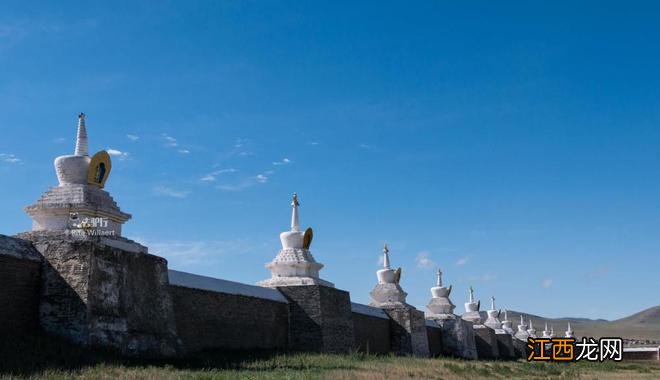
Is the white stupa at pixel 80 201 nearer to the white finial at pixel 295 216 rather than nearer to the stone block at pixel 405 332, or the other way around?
the white finial at pixel 295 216

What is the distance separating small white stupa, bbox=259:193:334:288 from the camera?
2559 cm

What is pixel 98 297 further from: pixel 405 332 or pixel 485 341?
pixel 485 341

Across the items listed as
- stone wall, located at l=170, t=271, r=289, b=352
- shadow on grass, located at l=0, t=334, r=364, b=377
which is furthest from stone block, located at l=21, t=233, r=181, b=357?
stone wall, located at l=170, t=271, r=289, b=352

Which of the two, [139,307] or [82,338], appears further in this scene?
[139,307]

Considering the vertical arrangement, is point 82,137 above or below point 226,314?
above

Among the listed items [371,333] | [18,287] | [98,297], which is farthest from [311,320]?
[18,287]

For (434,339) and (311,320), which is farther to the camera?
(434,339)

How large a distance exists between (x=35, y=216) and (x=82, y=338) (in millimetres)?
4063

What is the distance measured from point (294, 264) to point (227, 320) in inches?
192

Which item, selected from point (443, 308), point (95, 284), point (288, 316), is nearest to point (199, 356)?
point (95, 284)

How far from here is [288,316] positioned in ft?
82.4

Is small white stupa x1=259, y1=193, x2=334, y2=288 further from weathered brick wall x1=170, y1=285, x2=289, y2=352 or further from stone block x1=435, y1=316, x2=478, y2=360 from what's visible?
stone block x1=435, y1=316, x2=478, y2=360

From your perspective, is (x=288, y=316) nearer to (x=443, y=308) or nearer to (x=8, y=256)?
(x=8, y=256)

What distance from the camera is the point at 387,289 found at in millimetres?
35250
